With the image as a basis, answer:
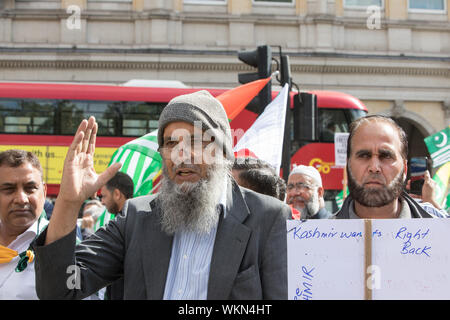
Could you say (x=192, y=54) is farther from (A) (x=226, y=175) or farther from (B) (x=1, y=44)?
(A) (x=226, y=175)

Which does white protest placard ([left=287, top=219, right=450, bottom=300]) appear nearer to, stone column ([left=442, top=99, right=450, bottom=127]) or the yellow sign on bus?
the yellow sign on bus

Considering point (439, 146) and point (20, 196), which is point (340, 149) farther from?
point (20, 196)

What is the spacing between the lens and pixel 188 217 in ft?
6.56

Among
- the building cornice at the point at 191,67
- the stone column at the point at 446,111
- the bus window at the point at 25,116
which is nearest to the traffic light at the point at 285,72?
the bus window at the point at 25,116

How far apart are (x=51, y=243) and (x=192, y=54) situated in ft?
58.4

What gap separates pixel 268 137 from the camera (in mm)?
5527

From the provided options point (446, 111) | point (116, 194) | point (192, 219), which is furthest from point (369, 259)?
point (446, 111)

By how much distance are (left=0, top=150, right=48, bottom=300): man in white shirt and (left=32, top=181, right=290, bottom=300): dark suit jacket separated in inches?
35.6

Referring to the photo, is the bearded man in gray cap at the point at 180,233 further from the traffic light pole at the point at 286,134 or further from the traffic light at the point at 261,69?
the traffic light at the point at 261,69

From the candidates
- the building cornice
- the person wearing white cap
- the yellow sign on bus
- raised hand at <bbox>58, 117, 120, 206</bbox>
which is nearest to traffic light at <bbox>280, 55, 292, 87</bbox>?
the person wearing white cap

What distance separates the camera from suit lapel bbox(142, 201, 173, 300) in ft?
6.13

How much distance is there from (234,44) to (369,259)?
60.1 ft

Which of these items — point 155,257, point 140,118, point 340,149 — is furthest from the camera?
point 140,118
